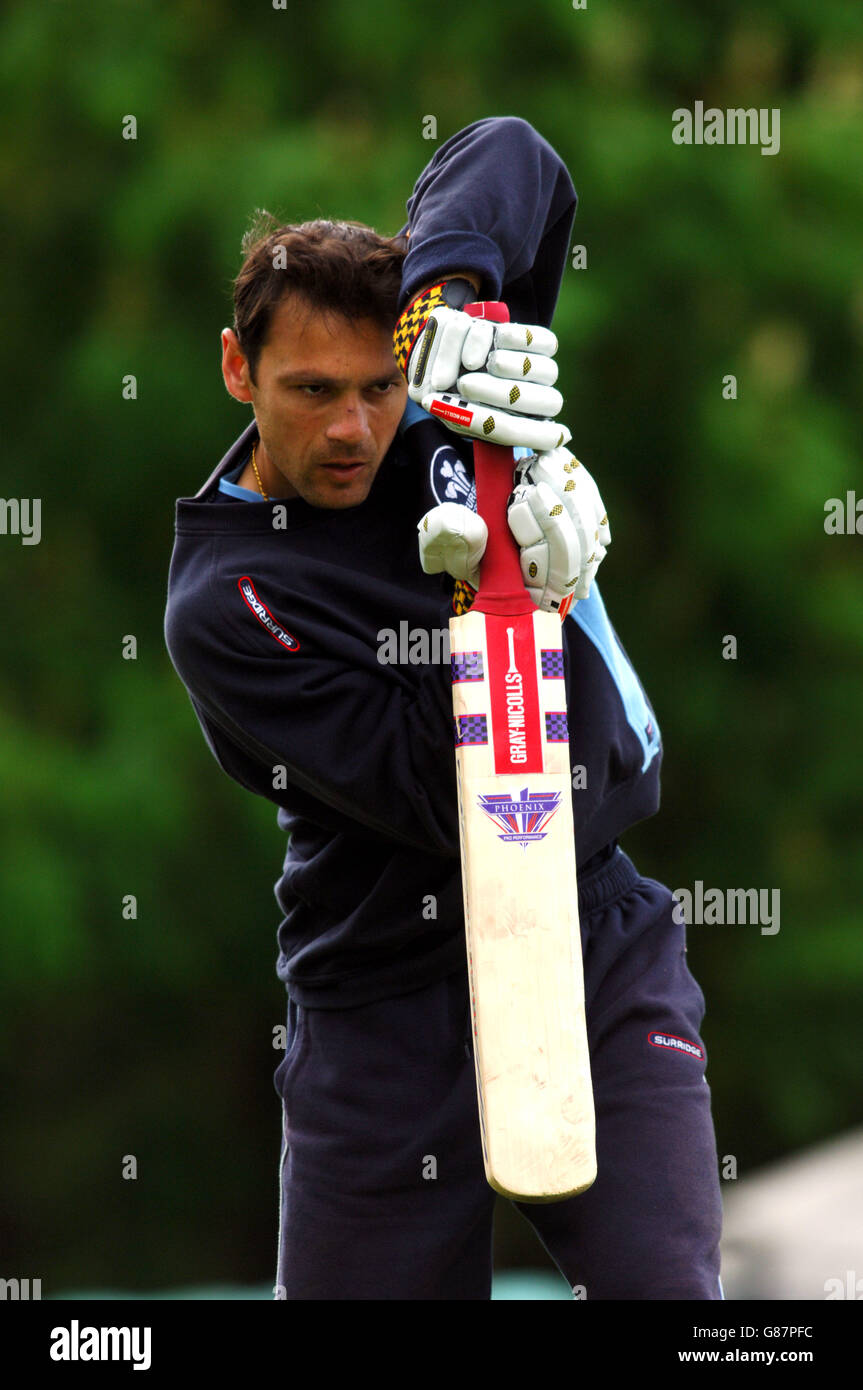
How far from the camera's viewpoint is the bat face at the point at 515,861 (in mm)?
2383

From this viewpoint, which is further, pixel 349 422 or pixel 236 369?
pixel 236 369

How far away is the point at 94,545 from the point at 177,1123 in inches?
95.3

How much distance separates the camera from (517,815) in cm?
241

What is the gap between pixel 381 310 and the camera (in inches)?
101

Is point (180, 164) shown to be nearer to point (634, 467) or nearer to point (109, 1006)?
point (634, 467)

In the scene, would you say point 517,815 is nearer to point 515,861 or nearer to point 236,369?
point 515,861

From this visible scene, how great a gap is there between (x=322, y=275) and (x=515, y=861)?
0.81 meters

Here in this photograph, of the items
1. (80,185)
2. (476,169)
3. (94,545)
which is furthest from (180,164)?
(476,169)

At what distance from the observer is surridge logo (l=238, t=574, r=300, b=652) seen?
262 cm
